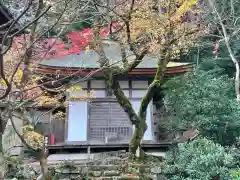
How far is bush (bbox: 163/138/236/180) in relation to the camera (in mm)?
7328

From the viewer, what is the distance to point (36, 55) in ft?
23.6

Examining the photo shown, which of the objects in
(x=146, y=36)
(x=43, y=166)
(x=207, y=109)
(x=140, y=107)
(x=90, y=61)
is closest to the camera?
(x=43, y=166)

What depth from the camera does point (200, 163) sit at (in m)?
7.43

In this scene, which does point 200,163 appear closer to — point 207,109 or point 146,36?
point 207,109

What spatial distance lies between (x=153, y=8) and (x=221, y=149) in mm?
4282

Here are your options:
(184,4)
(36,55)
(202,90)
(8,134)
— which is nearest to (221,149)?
(202,90)

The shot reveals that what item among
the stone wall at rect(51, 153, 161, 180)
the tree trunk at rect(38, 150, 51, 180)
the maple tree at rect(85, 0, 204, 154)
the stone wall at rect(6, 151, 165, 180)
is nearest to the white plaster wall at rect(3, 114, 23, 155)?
the stone wall at rect(6, 151, 165, 180)

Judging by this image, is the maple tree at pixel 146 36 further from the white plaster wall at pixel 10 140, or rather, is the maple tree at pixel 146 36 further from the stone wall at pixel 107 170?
the white plaster wall at pixel 10 140

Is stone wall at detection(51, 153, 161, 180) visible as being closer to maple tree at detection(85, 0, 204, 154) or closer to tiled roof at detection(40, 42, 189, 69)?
maple tree at detection(85, 0, 204, 154)

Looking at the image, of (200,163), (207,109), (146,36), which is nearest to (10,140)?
(146,36)

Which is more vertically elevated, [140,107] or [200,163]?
[140,107]

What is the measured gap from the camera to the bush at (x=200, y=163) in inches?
289

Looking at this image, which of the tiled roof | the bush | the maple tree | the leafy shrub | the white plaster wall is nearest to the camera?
the bush

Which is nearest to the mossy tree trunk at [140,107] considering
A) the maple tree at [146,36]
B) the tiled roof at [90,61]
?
the maple tree at [146,36]
